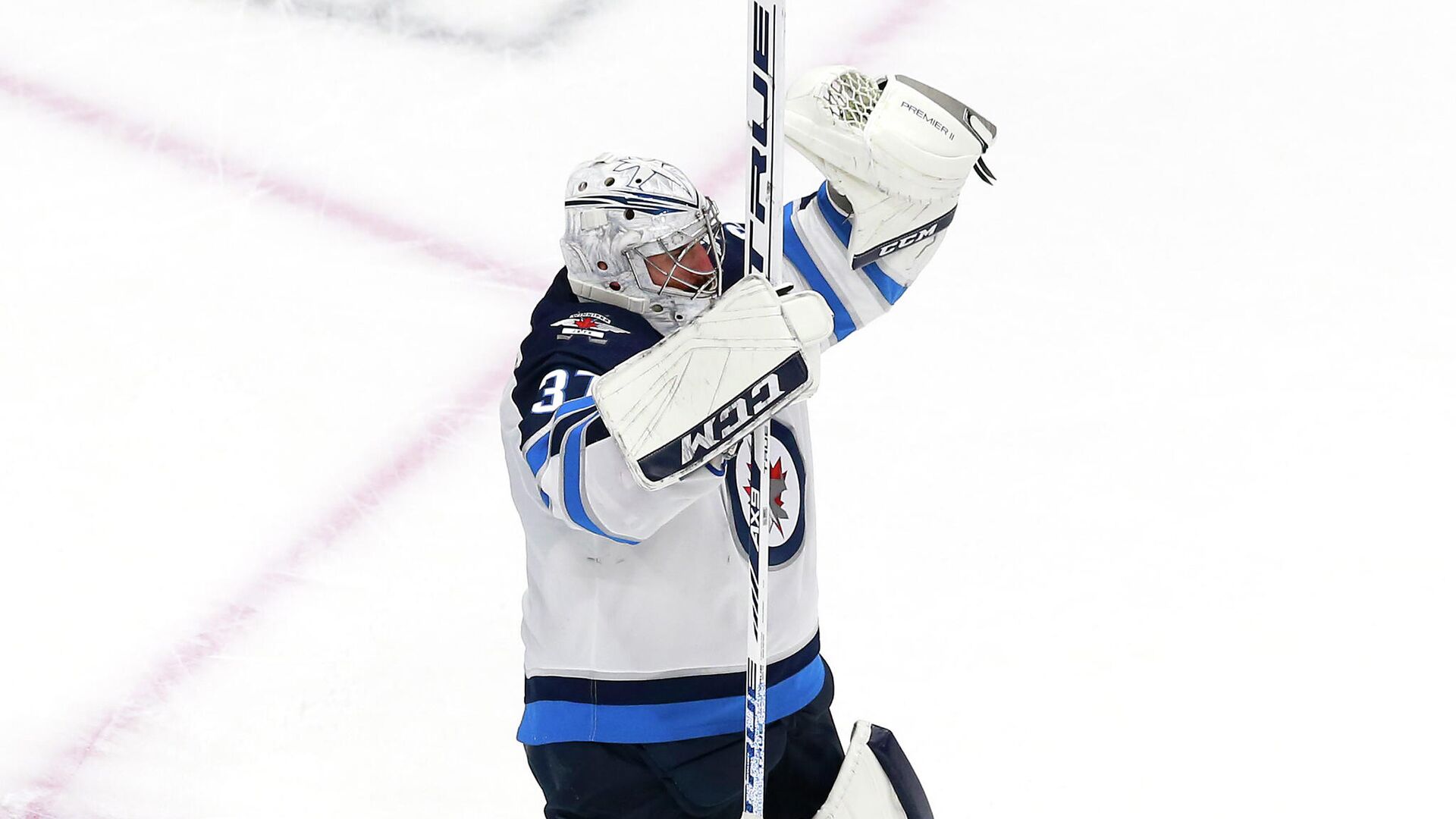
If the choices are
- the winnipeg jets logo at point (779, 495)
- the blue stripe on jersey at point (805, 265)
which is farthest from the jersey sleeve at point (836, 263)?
the winnipeg jets logo at point (779, 495)

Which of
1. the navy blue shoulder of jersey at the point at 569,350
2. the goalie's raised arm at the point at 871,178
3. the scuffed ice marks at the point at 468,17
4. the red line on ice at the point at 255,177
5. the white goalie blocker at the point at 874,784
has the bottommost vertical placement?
the white goalie blocker at the point at 874,784

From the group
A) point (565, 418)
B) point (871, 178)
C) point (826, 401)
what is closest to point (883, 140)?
point (871, 178)

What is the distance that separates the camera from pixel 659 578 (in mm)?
2451

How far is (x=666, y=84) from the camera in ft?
13.8

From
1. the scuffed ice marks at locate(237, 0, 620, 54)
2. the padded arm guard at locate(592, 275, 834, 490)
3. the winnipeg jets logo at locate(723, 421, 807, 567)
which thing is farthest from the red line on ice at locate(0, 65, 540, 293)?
the padded arm guard at locate(592, 275, 834, 490)

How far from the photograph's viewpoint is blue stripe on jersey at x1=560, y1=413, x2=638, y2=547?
2162 millimetres

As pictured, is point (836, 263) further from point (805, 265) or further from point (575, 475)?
point (575, 475)

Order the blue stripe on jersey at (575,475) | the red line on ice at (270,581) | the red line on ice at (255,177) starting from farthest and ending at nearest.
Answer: the red line on ice at (255,177)
the red line on ice at (270,581)
the blue stripe on jersey at (575,475)

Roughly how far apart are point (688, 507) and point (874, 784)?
0.49 m

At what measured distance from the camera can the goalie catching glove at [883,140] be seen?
2412 millimetres

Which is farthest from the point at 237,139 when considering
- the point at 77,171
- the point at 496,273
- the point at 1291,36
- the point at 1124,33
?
the point at 1291,36

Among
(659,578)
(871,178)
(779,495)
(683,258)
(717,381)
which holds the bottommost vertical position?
(659,578)

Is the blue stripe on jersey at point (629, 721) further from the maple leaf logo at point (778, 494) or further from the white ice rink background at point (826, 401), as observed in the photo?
the white ice rink background at point (826, 401)

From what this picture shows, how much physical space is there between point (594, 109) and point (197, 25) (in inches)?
35.7
